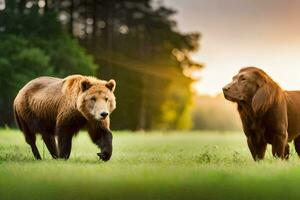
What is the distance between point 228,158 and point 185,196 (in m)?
0.63

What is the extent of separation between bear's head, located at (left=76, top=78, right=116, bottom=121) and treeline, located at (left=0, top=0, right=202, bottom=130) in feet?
0.35

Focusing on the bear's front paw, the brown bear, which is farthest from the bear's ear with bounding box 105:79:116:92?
the bear's front paw

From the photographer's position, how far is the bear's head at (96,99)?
19.6 feet

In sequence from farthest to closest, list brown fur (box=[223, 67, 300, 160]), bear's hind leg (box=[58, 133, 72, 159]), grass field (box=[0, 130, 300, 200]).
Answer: bear's hind leg (box=[58, 133, 72, 159]), brown fur (box=[223, 67, 300, 160]), grass field (box=[0, 130, 300, 200])

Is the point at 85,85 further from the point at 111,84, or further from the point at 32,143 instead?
the point at 32,143

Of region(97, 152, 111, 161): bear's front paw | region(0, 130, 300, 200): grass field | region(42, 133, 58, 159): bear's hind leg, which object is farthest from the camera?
region(42, 133, 58, 159): bear's hind leg

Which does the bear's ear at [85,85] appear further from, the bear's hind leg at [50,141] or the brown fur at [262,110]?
the brown fur at [262,110]

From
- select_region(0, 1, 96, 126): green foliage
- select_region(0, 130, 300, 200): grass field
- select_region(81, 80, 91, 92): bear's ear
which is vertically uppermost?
select_region(0, 1, 96, 126): green foliage

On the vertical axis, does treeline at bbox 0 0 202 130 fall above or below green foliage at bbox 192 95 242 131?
above

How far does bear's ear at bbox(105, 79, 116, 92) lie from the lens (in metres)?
5.98

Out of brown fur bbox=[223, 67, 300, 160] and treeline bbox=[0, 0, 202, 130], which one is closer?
brown fur bbox=[223, 67, 300, 160]

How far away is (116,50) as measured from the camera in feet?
20.5

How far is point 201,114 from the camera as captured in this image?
616 cm

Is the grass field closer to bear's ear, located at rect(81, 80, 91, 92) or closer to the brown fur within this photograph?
the brown fur
